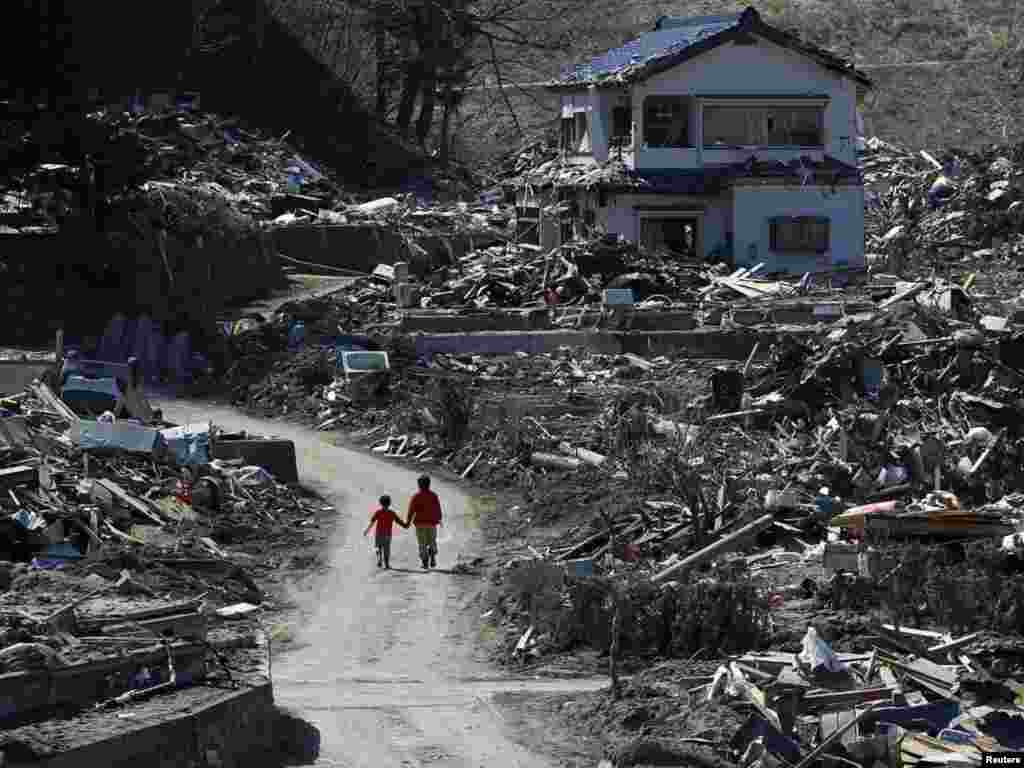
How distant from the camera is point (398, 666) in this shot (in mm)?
16281

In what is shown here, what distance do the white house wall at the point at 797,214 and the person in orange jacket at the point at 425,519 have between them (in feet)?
80.6

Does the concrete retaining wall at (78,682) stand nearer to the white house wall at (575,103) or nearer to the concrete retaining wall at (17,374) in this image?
the concrete retaining wall at (17,374)

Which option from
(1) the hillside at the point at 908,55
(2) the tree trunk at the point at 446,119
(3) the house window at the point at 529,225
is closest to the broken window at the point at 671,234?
(3) the house window at the point at 529,225

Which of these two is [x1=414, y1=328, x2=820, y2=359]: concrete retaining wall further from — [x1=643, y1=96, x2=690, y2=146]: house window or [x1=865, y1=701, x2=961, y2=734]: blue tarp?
[x1=865, y1=701, x2=961, y2=734]: blue tarp

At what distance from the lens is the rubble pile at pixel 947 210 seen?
45312 mm

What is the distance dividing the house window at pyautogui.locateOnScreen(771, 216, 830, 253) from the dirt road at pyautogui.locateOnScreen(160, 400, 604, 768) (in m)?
21.8

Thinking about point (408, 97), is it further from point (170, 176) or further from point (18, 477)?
point (18, 477)

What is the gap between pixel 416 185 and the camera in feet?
175

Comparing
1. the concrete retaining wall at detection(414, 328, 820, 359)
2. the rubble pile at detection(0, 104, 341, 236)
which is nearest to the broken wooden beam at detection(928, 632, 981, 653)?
the concrete retaining wall at detection(414, 328, 820, 359)

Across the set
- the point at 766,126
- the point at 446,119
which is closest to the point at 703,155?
the point at 766,126

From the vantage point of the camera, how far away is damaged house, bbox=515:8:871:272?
144ft

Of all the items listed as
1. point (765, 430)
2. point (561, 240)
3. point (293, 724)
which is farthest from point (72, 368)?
point (561, 240)

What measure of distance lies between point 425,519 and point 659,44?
2879 cm

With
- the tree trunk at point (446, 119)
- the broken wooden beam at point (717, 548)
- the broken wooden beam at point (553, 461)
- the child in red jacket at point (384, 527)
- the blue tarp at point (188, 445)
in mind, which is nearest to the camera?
the broken wooden beam at point (717, 548)
